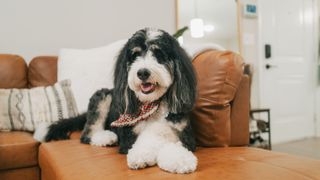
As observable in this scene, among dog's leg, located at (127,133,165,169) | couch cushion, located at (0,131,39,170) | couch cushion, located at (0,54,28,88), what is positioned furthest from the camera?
couch cushion, located at (0,54,28,88)

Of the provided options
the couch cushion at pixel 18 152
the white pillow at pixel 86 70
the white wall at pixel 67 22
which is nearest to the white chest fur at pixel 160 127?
the couch cushion at pixel 18 152

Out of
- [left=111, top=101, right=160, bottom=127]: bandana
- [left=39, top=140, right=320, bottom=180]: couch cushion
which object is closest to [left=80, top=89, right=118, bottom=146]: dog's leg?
[left=39, top=140, right=320, bottom=180]: couch cushion

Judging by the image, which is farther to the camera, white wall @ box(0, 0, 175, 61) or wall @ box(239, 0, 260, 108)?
wall @ box(239, 0, 260, 108)

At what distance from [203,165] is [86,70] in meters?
1.52

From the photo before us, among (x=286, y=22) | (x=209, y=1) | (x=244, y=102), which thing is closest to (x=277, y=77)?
(x=286, y=22)

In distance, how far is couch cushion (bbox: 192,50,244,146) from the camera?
150 centimetres

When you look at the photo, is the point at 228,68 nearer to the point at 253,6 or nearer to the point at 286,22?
the point at 253,6

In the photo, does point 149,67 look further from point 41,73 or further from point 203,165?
point 41,73

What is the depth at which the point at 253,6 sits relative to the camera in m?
4.12

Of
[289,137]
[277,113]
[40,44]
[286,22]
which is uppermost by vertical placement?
[286,22]

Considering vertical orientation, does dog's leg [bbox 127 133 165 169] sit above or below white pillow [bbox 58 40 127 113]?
below

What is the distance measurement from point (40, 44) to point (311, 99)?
399 centimetres

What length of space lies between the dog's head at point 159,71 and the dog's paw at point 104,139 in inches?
14.6

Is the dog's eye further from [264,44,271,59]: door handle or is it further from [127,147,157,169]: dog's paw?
[264,44,271,59]: door handle
